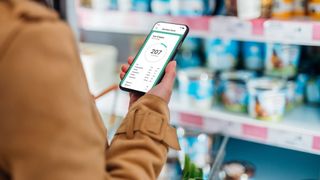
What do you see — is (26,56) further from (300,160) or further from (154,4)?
(300,160)

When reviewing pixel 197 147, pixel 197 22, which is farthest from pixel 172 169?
pixel 197 22

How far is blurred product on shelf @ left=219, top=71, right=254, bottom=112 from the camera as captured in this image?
1377 mm

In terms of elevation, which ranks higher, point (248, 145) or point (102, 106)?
point (102, 106)

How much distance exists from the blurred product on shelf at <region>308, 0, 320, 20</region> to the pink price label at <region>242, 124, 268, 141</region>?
14.8 inches

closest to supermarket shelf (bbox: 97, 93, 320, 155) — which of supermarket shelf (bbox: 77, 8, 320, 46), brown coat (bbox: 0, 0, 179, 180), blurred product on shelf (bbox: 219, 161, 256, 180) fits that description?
blurred product on shelf (bbox: 219, 161, 256, 180)

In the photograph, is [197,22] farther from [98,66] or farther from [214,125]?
[98,66]

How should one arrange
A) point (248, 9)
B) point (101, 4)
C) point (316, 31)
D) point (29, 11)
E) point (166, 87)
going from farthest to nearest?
point (101, 4)
point (248, 9)
point (316, 31)
point (166, 87)
point (29, 11)

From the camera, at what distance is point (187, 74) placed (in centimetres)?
146

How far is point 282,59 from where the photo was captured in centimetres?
142

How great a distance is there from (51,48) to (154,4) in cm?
98

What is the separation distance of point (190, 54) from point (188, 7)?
0.32 metres

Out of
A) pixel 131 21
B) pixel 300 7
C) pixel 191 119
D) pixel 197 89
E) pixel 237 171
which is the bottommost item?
pixel 237 171

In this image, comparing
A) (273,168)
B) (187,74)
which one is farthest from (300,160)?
(187,74)

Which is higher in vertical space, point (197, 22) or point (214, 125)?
point (197, 22)
